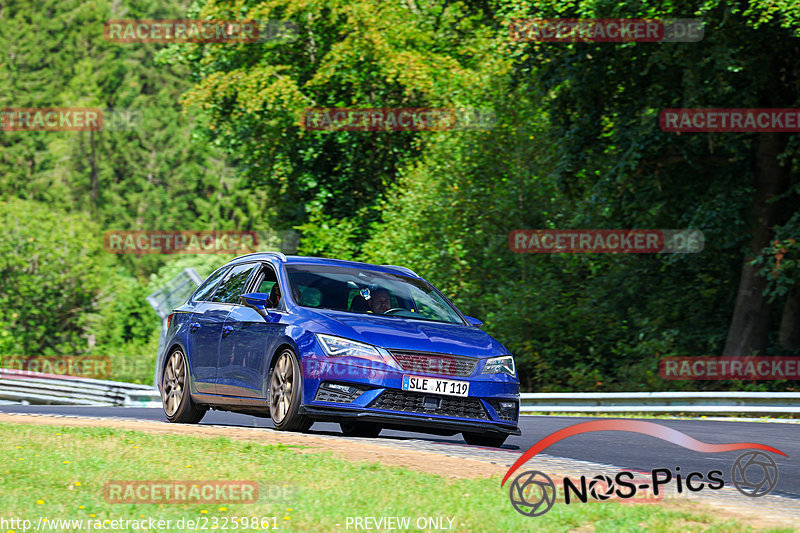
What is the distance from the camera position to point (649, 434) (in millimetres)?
14508

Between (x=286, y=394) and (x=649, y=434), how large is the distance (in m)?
5.46

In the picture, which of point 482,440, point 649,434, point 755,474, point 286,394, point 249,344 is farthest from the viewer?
point 649,434

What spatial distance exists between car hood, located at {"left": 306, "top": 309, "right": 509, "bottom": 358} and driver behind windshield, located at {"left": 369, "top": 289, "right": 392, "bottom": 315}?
0.43 m

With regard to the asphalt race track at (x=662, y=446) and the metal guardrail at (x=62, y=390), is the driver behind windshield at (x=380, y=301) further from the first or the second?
the metal guardrail at (x=62, y=390)

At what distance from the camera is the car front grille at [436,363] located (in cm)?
1041

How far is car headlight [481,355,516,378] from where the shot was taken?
10820 mm

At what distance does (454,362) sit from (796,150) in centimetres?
1420

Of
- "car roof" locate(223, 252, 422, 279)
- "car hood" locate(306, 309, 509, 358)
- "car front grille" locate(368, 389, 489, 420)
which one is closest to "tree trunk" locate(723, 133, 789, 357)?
"car roof" locate(223, 252, 422, 279)
